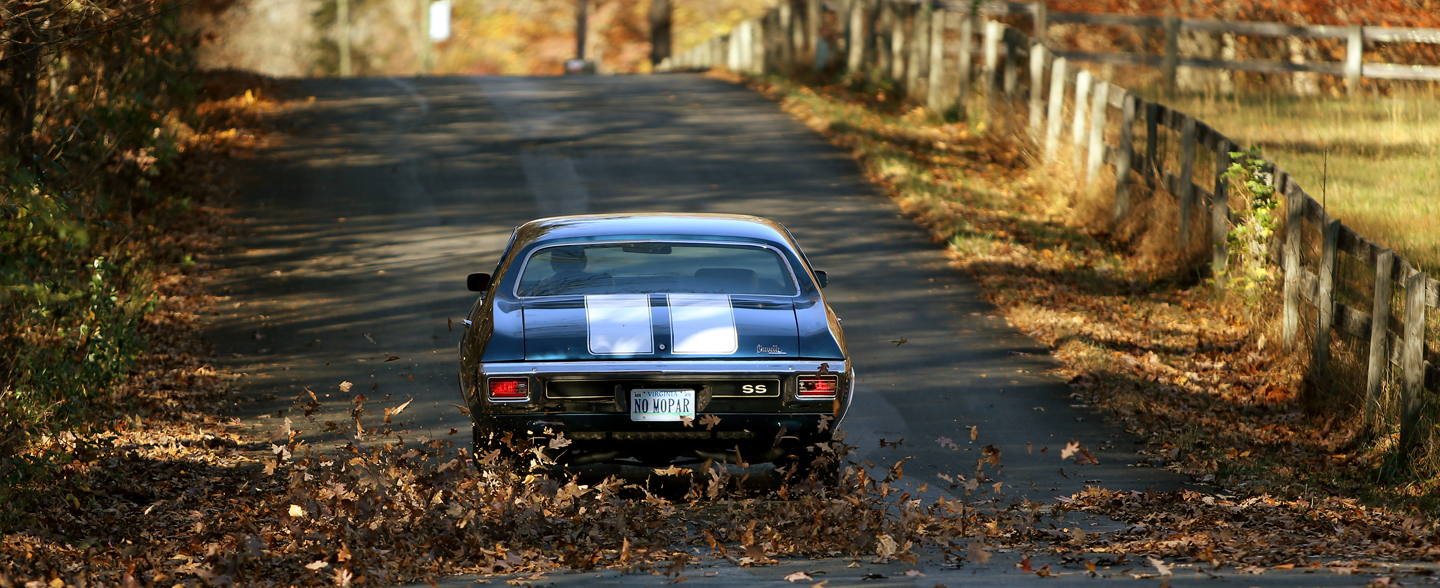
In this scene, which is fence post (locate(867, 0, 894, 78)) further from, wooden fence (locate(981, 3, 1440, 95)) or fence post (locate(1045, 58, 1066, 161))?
fence post (locate(1045, 58, 1066, 161))

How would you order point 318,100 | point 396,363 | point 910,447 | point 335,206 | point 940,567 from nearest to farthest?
1. point 940,567
2. point 910,447
3. point 396,363
4. point 335,206
5. point 318,100

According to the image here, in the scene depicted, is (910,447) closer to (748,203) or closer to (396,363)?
(396,363)

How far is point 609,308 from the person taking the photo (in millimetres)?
7250

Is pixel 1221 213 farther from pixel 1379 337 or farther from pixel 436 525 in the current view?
pixel 436 525

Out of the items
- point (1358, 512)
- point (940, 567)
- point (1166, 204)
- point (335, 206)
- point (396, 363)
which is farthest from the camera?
point (335, 206)

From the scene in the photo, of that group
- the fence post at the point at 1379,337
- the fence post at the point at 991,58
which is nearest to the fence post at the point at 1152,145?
the fence post at the point at 991,58

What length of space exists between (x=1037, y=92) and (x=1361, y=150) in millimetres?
3890

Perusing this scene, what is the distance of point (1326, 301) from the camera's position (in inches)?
375

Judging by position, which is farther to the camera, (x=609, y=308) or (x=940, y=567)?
(x=609, y=308)

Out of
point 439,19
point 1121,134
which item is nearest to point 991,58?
point 1121,134

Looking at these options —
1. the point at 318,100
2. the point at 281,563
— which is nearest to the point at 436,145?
the point at 318,100

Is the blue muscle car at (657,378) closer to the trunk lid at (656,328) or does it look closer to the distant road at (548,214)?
the trunk lid at (656,328)

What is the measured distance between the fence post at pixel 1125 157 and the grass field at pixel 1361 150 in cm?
174

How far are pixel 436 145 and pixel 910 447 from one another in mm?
12159
